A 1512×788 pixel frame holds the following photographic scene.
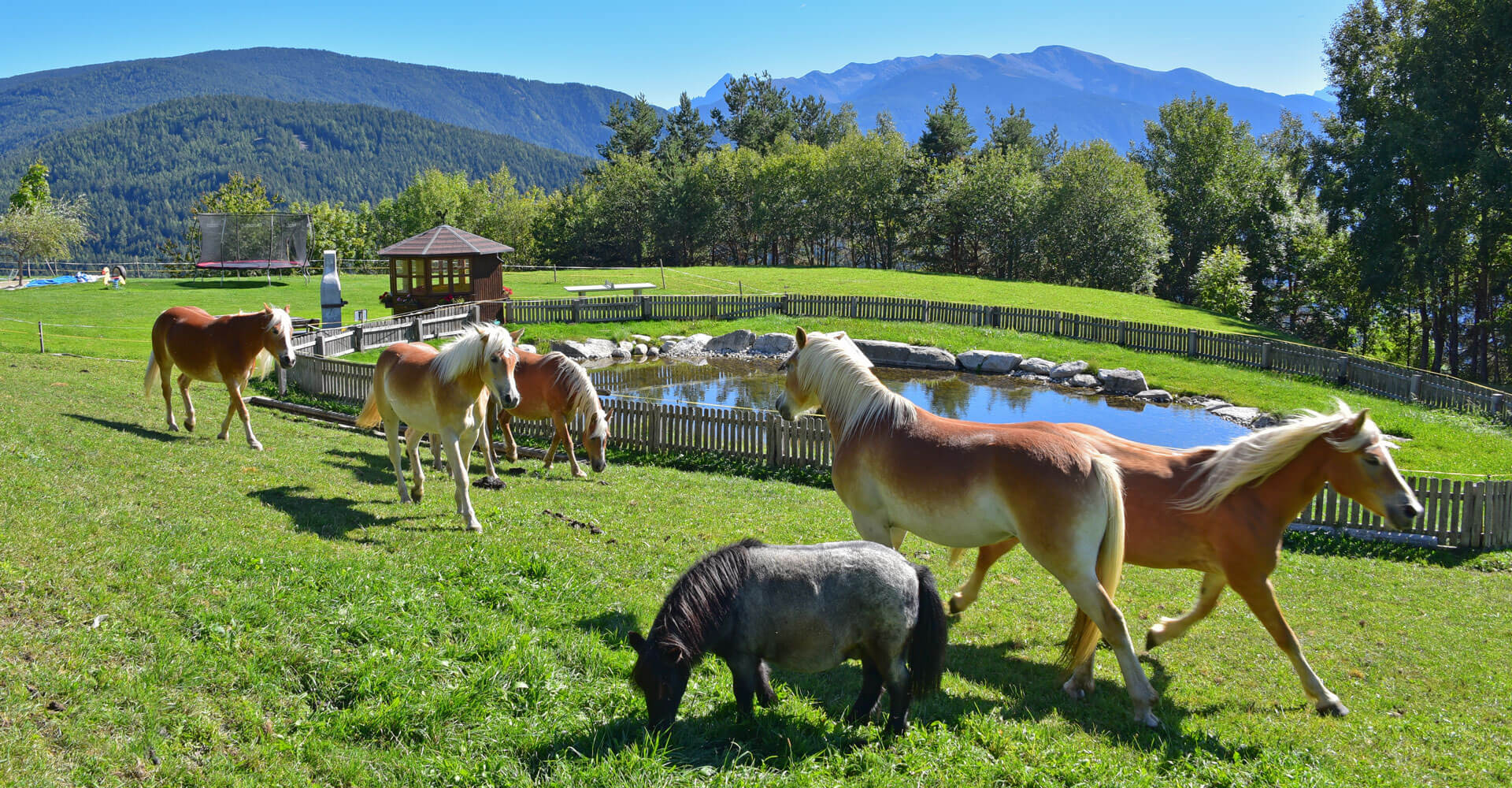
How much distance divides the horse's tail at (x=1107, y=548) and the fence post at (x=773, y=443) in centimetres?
991

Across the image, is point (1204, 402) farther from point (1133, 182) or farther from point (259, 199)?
point (259, 199)

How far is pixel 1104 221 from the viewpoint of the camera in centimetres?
5053

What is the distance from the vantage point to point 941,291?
44.3 meters

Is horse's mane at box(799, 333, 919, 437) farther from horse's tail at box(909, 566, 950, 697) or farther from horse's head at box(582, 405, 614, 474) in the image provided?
horse's head at box(582, 405, 614, 474)

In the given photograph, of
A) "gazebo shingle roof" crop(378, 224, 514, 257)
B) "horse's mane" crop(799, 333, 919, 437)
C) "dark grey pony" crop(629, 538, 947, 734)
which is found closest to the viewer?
"dark grey pony" crop(629, 538, 947, 734)

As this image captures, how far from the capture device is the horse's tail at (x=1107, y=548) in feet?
19.5

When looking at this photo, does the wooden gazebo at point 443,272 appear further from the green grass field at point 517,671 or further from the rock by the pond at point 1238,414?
the rock by the pond at point 1238,414

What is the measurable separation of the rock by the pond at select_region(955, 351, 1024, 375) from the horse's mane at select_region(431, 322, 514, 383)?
2420cm

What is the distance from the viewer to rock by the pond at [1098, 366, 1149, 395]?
27.2m

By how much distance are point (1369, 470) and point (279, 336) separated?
13466 mm

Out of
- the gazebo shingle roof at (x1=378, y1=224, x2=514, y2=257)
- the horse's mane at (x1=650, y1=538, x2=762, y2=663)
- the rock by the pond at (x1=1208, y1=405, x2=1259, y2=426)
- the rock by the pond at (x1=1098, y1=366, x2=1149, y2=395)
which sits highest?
the gazebo shingle roof at (x1=378, y1=224, x2=514, y2=257)

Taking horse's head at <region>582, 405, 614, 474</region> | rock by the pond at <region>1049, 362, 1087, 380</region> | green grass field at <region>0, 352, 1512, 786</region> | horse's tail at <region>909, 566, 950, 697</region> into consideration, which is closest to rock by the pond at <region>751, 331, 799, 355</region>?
rock by the pond at <region>1049, 362, 1087, 380</region>

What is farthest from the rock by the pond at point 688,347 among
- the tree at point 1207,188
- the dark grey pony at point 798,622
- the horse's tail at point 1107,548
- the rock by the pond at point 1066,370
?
the tree at point 1207,188

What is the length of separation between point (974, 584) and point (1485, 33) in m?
34.8
